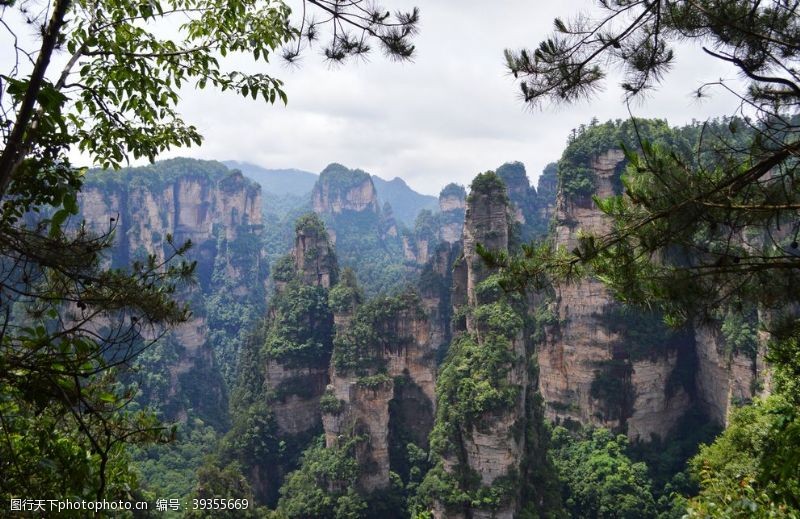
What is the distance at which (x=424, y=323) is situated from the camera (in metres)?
29.9

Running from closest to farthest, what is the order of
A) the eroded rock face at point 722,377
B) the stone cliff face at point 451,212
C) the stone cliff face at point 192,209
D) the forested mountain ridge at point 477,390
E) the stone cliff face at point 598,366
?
the forested mountain ridge at point 477,390, the eroded rock face at point 722,377, the stone cliff face at point 598,366, the stone cliff face at point 192,209, the stone cliff face at point 451,212

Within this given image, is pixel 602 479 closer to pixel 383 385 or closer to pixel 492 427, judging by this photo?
pixel 492 427

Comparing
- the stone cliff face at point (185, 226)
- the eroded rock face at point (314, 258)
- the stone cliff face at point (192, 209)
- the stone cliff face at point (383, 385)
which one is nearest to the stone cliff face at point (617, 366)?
the stone cliff face at point (383, 385)

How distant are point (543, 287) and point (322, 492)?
76.1 ft

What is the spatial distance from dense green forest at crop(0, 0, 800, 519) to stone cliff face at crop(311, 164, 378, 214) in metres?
31.3

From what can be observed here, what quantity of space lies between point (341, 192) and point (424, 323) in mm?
82910

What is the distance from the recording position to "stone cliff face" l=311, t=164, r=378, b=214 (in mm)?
109000

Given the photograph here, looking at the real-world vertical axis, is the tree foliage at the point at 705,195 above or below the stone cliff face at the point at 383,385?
above

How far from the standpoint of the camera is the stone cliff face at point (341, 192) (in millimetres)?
109000

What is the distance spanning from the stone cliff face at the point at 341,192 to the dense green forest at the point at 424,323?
103 feet

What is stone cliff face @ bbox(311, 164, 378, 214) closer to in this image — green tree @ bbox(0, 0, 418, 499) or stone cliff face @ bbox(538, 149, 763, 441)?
stone cliff face @ bbox(538, 149, 763, 441)

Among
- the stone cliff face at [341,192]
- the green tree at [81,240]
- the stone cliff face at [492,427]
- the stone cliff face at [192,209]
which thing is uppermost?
the stone cliff face at [341,192]

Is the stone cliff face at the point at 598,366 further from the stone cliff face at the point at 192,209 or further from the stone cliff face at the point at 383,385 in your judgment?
the stone cliff face at the point at 192,209

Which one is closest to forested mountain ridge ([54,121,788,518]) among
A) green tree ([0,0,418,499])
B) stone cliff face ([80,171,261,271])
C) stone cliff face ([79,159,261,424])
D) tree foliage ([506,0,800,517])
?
stone cliff face ([79,159,261,424])
